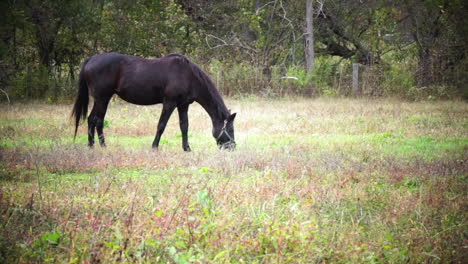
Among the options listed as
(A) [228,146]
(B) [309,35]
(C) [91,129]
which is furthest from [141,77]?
(B) [309,35]

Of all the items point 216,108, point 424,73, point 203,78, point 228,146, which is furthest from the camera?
point 424,73

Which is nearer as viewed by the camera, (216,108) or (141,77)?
(141,77)

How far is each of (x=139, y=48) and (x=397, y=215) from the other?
60.4ft

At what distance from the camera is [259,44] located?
23109 millimetres

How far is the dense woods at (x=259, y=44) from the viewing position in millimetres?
18719

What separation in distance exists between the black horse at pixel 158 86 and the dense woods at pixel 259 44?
8243 millimetres

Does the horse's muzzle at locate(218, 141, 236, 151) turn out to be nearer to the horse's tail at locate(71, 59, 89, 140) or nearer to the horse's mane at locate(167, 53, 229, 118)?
the horse's mane at locate(167, 53, 229, 118)

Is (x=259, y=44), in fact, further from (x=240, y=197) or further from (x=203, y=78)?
(x=240, y=197)

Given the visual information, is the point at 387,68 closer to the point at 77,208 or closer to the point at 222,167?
the point at 222,167

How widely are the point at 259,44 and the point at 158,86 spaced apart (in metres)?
14.6

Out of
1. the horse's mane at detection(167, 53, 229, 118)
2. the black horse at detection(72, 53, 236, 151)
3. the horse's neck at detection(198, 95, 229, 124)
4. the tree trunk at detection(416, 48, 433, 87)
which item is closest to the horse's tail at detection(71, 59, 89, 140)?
the black horse at detection(72, 53, 236, 151)

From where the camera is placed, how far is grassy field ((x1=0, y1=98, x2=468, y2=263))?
365 centimetres

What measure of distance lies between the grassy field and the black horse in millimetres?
575

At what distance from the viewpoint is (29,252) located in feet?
10.6
